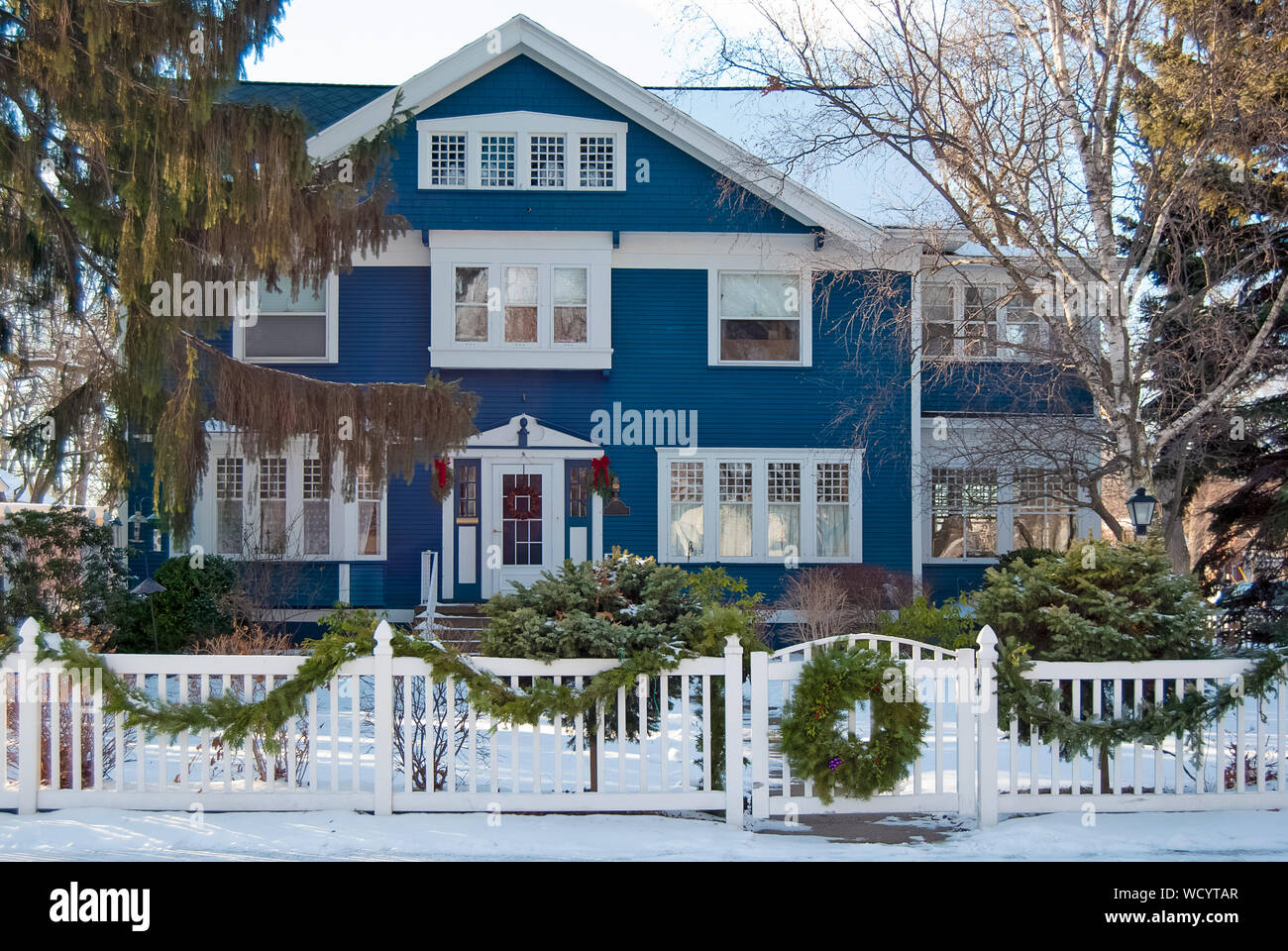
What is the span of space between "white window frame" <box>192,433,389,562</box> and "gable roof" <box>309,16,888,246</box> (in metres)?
4.87

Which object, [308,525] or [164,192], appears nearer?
[164,192]

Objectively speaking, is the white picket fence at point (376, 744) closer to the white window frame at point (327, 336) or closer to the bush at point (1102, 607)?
the bush at point (1102, 607)

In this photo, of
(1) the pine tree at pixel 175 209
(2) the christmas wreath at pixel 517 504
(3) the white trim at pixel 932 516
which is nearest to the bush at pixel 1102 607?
(1) the pine tree at pixel 175 209

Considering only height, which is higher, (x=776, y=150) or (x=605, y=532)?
(x=776, y=150)

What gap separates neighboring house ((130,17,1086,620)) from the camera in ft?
51.0

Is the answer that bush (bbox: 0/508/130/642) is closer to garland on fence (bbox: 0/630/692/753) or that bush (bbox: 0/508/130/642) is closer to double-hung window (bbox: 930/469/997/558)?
garland on fence (bbox: 0/630/692/753)

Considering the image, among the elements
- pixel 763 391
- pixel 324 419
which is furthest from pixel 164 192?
pixel 763 391

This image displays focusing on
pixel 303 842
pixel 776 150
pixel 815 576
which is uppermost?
pixel 776 150

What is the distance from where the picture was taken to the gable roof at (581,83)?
1525cm

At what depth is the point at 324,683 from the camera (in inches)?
256

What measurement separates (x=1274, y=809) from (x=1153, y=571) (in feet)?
5.72

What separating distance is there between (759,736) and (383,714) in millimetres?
2454

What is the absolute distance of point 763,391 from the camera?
1602cm

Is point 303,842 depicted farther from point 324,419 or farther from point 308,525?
point 308,525
